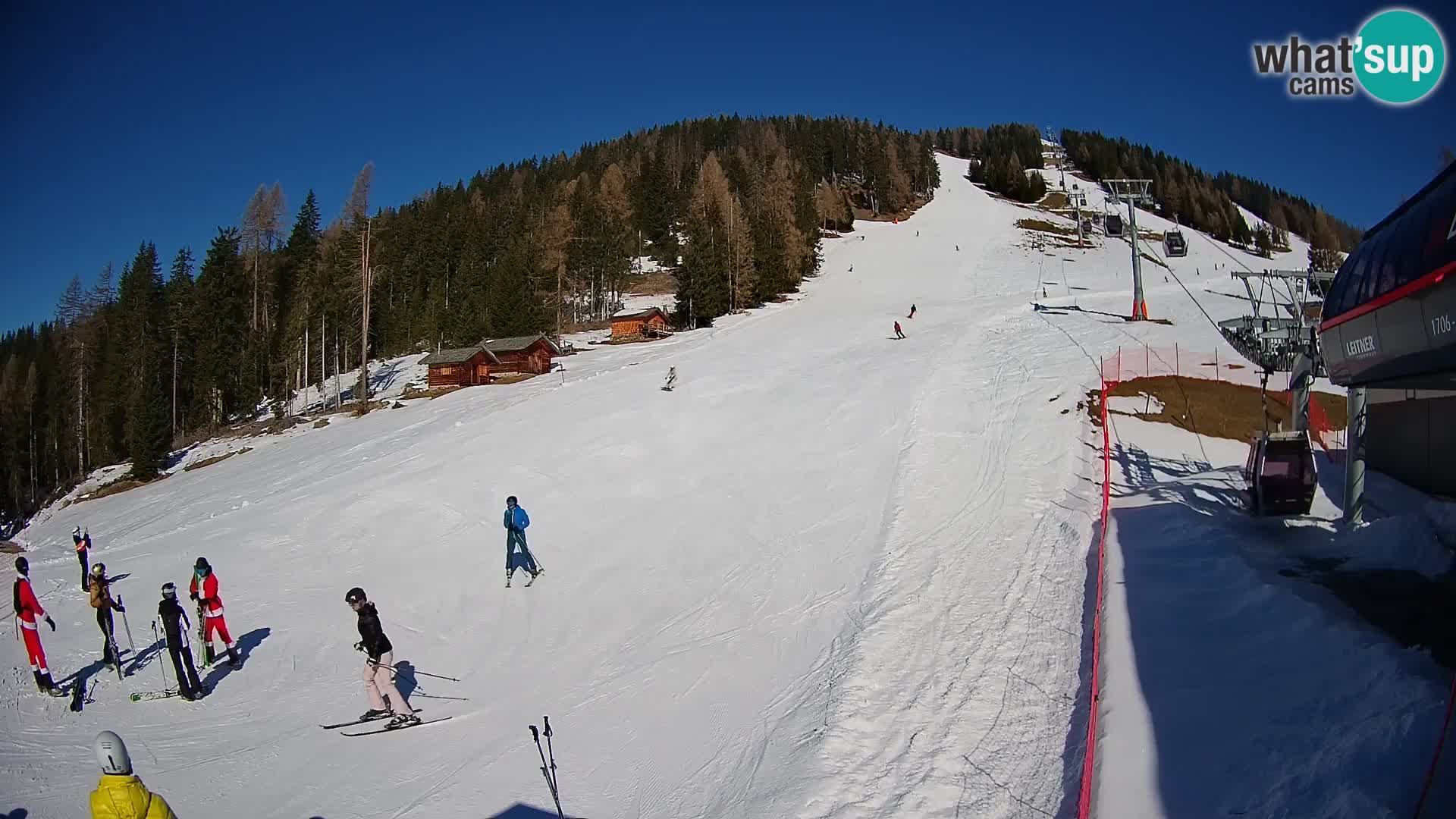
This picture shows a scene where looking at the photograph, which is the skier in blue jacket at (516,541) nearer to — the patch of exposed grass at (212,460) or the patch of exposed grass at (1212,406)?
the patch of exposed grass at (1212,406)

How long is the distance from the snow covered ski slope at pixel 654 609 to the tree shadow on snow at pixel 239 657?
16cm

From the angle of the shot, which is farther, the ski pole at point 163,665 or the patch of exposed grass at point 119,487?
the patch of exposed grass at point 119,487

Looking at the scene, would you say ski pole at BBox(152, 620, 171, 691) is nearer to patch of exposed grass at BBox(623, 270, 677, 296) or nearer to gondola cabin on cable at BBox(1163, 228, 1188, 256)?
gondola cabin on cable at BBox(1163, 228, 1188, 256)

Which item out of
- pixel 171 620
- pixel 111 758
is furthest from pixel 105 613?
pixel 111 758

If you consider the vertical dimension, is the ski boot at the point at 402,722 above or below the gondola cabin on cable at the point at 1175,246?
below

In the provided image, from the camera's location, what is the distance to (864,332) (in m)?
38.0

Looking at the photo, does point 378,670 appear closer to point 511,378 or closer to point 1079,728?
point 1079,728

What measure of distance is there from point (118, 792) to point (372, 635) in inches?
155

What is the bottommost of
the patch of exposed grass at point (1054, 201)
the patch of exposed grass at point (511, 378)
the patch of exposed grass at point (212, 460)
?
the patch of exposed grass at point (212, 460)

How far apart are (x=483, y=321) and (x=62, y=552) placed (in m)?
44.0

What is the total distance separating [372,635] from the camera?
26.5 feet

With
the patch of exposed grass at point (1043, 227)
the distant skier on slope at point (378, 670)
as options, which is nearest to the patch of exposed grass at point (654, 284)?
the patch of exposed grass at point (1043, 227)

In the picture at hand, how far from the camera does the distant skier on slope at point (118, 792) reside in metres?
4.13

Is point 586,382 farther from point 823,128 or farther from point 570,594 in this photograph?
point 823,128
